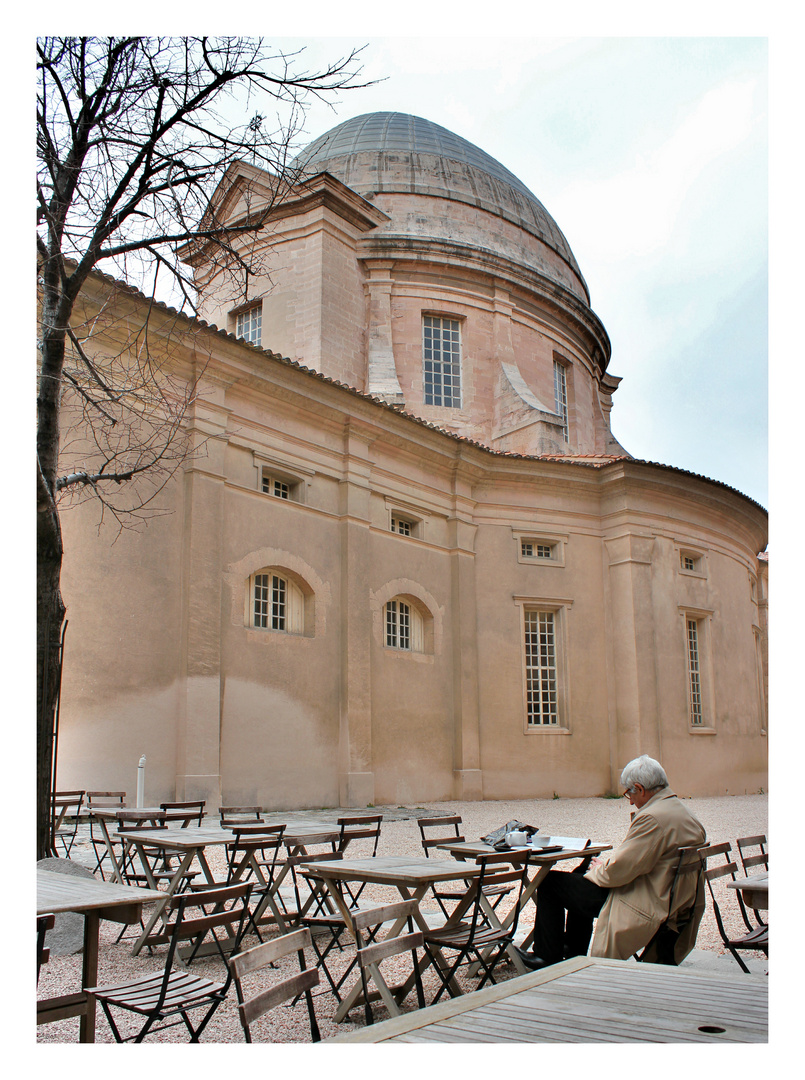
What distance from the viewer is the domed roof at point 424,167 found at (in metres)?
24.1

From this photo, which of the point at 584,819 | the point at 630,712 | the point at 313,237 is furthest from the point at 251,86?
the point at 630,712

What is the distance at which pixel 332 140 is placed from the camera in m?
26.1

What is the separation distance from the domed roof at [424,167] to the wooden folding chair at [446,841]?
16.9 meters

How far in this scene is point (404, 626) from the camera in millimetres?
18047

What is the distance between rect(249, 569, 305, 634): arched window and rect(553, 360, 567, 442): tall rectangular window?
38.2 feet

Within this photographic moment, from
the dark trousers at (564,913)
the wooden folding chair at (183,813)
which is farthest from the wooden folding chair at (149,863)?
the dark trousers at (564,913)

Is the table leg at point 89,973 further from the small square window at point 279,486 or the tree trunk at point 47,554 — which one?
the small square window at point 279,486

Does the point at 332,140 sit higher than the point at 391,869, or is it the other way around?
the point at 332,140

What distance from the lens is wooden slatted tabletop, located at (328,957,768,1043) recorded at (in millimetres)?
3080

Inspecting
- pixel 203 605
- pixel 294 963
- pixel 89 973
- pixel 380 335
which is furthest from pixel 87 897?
pixel 380 335

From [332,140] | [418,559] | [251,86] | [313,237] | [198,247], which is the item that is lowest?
[418,559]

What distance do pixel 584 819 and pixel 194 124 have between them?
38.3 ft

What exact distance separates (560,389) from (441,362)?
4412 millimetres
